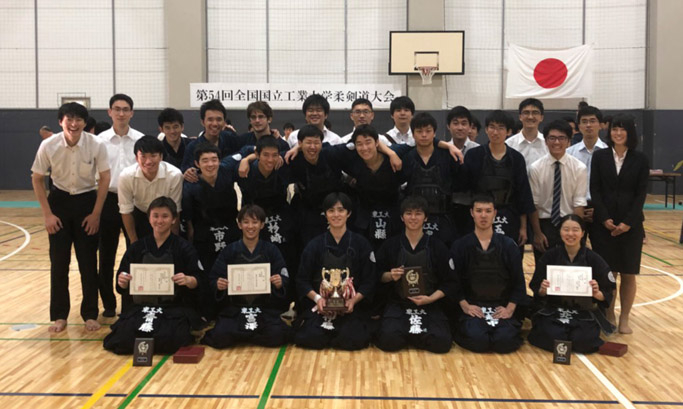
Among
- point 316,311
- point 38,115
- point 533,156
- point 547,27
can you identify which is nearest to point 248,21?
point 38,115

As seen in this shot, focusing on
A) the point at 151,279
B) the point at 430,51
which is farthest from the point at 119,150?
the point at 430,51

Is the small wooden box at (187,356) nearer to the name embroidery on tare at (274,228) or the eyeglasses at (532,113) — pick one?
the name embroidery on tare at (274,228)

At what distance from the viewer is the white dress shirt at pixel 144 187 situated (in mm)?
5738

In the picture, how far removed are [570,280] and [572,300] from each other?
275 mm

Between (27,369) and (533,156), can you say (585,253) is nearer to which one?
(533,156)

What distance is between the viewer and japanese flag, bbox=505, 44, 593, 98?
1791 centimetres

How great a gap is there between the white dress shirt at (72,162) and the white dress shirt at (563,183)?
4157 mm

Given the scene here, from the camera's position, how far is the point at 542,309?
5.59 meters

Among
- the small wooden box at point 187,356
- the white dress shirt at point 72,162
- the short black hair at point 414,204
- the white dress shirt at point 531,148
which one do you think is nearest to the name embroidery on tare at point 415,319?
→ the short black hair at point 414,204

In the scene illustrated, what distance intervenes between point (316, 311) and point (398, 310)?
741 millimetres

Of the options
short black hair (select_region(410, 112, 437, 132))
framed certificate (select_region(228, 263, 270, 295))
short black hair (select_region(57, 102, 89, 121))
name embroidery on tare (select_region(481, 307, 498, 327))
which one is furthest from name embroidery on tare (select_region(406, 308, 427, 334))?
short black hair (select_region(57, 102, 89, 121))

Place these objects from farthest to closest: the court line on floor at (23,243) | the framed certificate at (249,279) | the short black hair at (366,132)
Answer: the court line on floor at (23,243) < the short black hair at (366,132) < the framed certificate at (249,279)

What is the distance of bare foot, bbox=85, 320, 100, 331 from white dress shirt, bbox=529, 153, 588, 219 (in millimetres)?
4426

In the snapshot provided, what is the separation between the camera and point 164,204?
5.54 metres
